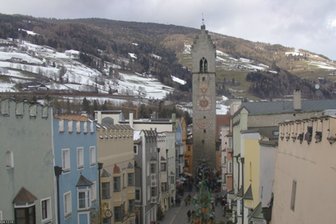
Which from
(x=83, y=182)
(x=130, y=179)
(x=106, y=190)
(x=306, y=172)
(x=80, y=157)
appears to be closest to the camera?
(x=306, y=172)

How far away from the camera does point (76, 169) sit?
1249 inches

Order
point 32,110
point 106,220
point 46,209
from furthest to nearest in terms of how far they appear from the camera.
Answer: point 106,220 → point 46,209 → point 32,110

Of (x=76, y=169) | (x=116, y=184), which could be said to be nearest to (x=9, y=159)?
(x=76, y=169)

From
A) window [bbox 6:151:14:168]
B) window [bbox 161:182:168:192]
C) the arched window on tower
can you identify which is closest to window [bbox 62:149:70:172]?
window [bbox 6:151:14:168]

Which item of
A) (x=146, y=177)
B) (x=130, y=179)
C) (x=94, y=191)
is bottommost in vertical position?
(x=146, y=177)

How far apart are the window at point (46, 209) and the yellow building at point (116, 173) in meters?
11.6

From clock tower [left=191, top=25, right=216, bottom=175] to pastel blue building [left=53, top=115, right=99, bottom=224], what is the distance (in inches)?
2444

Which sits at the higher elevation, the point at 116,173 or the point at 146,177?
the point at 116,173

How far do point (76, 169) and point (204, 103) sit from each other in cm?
6750

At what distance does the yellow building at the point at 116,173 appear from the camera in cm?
3966

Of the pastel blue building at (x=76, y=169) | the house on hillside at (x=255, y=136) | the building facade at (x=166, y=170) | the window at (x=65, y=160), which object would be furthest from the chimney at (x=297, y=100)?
the building facade at (x=166, y=170)

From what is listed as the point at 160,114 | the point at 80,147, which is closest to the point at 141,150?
the point at 80,147

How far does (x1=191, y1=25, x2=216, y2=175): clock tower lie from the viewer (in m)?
98.0

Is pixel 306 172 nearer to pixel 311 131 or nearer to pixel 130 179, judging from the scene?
pixel 311 131
